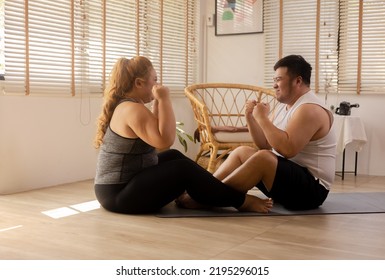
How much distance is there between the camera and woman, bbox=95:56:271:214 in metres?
2.57

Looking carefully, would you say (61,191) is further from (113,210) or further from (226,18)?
(226,18)

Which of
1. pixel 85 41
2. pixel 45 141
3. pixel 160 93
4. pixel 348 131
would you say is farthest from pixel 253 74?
pixel 160 93

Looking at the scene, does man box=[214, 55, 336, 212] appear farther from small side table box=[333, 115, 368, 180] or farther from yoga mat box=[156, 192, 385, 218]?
small side table box=[333, 115, 368, 180]

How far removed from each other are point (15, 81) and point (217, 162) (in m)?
1.65

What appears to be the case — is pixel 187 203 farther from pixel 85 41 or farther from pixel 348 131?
pixel 348 131

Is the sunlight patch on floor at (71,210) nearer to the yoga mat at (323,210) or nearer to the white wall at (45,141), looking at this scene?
the yoga mat at (323,210)

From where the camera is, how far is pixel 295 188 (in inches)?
106

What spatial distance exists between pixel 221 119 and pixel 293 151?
2.32 m

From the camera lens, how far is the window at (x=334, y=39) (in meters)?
4.57

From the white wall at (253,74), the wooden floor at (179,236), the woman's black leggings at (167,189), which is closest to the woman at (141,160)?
the woman's black leggings at (167,189)

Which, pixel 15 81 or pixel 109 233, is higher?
pixel 15 81

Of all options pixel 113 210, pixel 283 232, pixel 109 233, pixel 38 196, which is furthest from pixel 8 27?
pixel 283 232

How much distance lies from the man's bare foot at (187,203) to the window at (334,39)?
2414 millimetres

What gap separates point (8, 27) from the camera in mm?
3428
